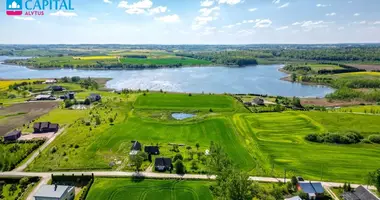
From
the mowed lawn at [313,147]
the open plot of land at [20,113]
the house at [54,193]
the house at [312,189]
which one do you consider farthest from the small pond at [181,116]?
the house at [312,189]

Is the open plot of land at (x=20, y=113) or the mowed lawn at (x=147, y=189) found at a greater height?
the open plot of land at (x=20, y=113)

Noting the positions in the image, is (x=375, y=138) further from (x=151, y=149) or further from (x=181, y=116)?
(x=151, y=149)

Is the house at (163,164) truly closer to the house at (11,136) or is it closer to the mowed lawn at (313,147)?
the mowed lawn at (313,147)

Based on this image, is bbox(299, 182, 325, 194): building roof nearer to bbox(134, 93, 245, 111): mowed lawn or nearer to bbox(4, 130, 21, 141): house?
bbox(134, 93, 245, 111): mowed lawn

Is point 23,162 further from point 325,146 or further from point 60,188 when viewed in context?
point 325,146

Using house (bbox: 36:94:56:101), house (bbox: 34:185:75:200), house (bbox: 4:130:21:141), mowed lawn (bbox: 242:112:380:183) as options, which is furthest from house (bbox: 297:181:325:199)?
house (bbox: 36:94:56:101)

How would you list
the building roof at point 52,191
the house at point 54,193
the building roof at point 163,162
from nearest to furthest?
the house at point 54,193 < the building roof at point 52,191 < the building roof at point 163,162
